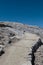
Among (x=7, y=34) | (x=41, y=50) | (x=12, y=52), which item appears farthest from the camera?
(x=7, y=34)

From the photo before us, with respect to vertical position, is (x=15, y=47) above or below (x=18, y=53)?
above

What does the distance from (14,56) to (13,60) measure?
1.34 metres

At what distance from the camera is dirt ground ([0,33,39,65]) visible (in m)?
27.1

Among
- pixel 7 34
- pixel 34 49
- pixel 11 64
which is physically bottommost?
pixel 11 64

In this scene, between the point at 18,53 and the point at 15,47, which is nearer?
the point at 18,53

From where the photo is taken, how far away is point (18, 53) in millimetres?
29781

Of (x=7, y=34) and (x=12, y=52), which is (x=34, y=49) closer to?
(x=12, y=52)

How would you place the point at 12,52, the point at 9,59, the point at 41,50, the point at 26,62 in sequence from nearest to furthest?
the point at 26,62 → the point at 9,59 → the point at 12,52 → the point at 41,50

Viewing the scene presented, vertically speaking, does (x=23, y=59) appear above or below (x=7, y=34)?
below

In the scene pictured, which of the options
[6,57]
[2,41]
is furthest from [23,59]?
[2,41]

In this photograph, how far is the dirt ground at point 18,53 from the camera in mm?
27125

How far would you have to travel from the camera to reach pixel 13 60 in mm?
27688

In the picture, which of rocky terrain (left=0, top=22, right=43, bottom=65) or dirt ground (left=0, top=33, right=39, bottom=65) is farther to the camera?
rocky terrain (left=0, top=22, right=43, bottom=65)

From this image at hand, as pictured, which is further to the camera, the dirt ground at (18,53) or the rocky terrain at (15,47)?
the rocky terrain at (15,47)
